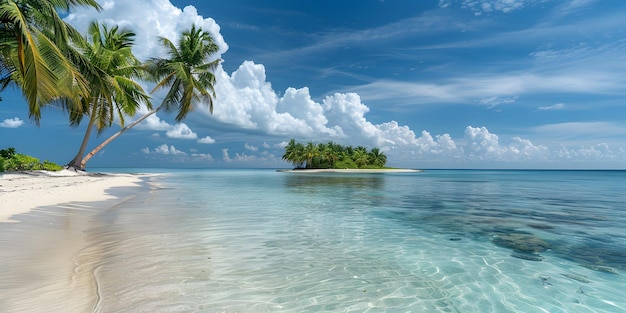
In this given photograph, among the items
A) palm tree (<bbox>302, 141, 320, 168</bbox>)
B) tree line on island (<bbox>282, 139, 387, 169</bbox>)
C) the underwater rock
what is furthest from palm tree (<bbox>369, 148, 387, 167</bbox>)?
the underwater rock

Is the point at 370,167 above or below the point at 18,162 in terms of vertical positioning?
below

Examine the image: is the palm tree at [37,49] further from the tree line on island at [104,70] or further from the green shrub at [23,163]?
the green shrub at [23,163]

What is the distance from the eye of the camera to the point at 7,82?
1977 cm

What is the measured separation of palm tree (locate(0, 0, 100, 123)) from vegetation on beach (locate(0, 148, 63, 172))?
11.2 metres

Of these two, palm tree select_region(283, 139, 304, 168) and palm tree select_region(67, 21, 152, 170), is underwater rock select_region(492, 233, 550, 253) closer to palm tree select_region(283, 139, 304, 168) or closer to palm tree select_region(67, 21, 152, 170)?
palm tree select_region(67, 21, 152, 170)

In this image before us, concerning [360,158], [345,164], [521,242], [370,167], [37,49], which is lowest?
[521,242]

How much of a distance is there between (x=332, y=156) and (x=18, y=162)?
6544 cm

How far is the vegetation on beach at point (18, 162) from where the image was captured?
23455 mm

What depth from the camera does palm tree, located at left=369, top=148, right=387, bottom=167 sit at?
8881 cm

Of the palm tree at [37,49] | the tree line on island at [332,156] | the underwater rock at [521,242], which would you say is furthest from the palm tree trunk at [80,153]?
the tree line on island at [332,156]

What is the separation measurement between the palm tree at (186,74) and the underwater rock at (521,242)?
31.5 m

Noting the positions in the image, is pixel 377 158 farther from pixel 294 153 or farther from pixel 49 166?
pixel 49 166

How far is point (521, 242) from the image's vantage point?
22.7 ft

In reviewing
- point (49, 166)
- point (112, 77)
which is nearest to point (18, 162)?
point (49, 166)
